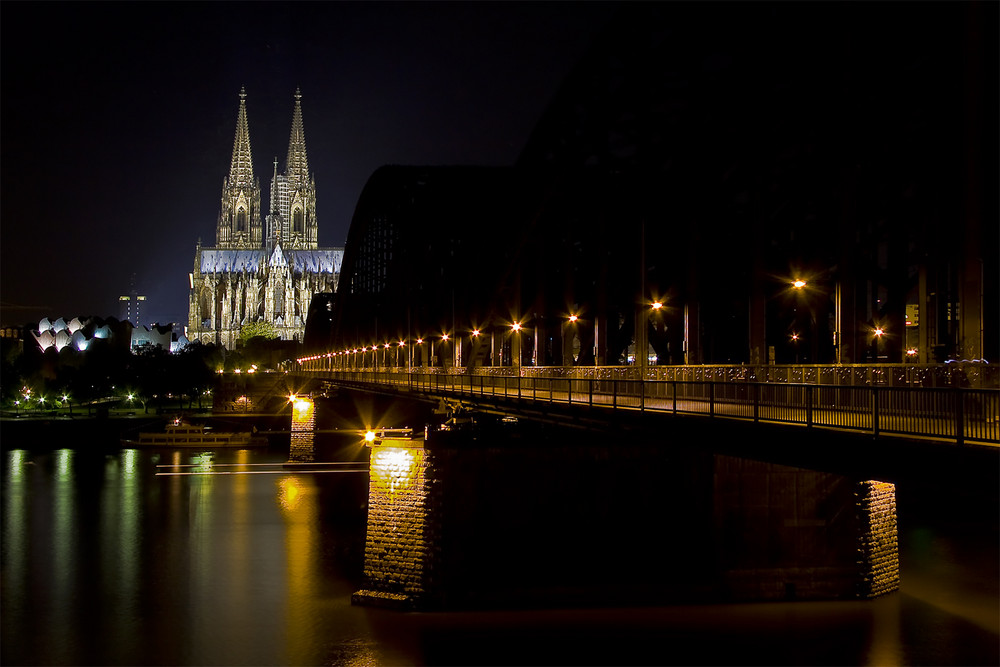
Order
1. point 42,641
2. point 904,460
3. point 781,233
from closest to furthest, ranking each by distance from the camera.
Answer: point 904,460
point 42,641
point 781,233

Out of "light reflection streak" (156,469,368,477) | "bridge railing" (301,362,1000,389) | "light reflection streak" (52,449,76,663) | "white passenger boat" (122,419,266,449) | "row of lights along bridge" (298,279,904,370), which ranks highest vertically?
"row of lights along bridge" (298,279,904,370)

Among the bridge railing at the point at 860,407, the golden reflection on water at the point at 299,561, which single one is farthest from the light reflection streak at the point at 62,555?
the bridge railing at the point at 860,407

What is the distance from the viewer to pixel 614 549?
27.2 metres

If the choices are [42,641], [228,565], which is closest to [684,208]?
[228,565]

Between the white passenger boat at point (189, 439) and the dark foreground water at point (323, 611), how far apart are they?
31.5 m

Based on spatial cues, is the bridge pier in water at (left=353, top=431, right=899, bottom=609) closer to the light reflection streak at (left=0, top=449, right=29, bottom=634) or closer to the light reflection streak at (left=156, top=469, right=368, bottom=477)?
the light reflection streak at (left=0, top=449, right=29, bottom=634)

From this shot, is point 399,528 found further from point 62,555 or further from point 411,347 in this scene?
point 411,347

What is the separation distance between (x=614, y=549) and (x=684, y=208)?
1606 cm

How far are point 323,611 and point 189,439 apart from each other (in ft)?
192

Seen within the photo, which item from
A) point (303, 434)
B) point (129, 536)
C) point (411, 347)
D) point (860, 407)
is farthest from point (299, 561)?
point (411, 347)

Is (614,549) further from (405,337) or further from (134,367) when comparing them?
(134,367)

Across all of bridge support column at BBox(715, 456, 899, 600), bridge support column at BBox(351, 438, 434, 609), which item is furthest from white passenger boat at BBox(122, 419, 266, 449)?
bridge support column at BBox(715, 456, 899, 600)

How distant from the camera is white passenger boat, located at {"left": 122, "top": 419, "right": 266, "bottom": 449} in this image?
277ft

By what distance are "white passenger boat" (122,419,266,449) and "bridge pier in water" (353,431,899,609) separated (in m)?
61.3
